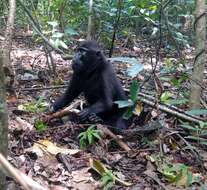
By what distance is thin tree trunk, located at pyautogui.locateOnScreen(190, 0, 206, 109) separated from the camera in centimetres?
366

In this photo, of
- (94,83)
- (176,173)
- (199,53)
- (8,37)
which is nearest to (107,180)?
(176,173)

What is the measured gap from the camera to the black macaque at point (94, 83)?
4602 millimetres

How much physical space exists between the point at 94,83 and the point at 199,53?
1419mm

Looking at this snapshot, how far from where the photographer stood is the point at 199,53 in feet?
12.3

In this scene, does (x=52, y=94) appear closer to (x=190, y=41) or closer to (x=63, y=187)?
(x=63, y=187)

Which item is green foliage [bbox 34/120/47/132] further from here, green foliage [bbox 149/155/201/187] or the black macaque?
green foliage [bbox 149/155/201/187]

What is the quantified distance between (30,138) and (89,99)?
1.39 meters

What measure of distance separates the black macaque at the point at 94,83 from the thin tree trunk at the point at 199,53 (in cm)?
99

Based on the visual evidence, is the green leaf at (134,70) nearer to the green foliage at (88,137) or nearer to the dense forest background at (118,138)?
the dense forest background at (118,138)

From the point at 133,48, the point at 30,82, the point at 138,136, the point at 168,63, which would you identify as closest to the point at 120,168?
the point at 138,136

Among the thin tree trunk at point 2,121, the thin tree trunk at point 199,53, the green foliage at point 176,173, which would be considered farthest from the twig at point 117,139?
the thin tree trunk at point 2,121

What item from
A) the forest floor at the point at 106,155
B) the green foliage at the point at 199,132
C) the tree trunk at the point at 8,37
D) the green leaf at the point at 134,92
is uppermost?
the tree trunk at the point at 8,37

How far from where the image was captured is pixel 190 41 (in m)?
9.57

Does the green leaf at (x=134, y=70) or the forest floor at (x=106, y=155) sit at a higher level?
the green leaf at (x=134, y=70)
